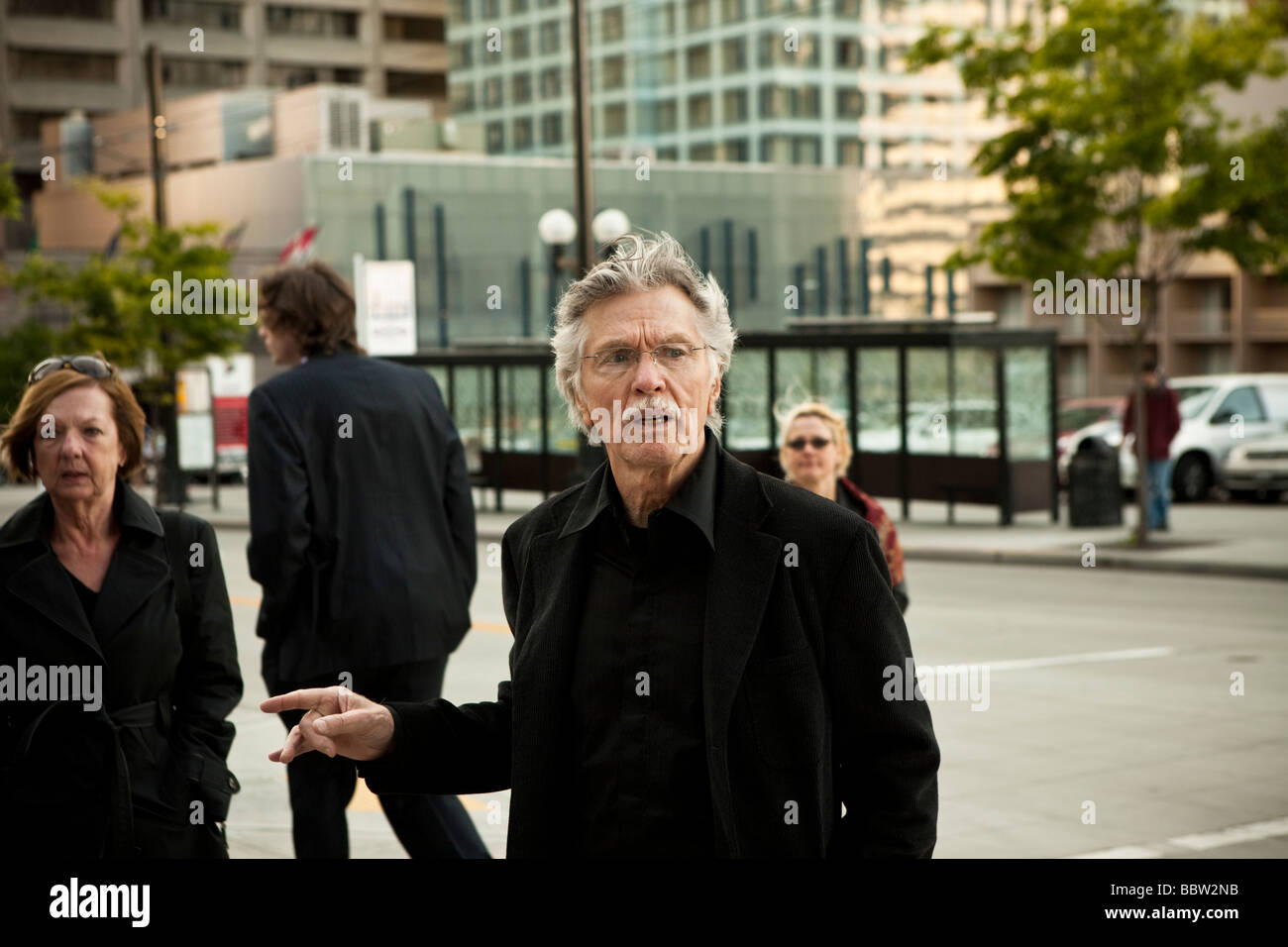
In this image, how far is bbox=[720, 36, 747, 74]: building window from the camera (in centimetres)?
6931

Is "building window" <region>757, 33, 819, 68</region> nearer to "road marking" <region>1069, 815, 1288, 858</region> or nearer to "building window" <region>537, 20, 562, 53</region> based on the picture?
"building window" <region>537, 20, 562, 53</region>

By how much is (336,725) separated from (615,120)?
231 ft

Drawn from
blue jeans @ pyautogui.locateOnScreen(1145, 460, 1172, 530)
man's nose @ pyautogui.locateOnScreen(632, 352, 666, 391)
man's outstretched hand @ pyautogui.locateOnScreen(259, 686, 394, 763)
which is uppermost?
man's nose @ pyautogui.locateOnScreen(632, 352, 666, 391)

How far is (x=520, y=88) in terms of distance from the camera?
2822 inches

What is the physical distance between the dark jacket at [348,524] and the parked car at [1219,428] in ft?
70.2

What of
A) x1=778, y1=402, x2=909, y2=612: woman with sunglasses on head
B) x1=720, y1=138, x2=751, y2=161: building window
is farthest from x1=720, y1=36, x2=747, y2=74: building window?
x1=778, y1=402, x2=909, y2=612: woman with sunglasses on head

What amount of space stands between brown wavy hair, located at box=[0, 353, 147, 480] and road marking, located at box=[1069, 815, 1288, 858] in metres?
3.98

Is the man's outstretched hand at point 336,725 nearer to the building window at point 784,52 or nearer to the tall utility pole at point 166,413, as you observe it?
the tall utility pole at point 166,413

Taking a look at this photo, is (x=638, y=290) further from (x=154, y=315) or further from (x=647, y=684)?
(x=154, y=315)

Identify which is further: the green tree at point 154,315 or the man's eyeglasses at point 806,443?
the green tree at point 154,315

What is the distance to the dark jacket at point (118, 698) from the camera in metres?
3.73

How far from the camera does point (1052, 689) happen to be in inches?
404

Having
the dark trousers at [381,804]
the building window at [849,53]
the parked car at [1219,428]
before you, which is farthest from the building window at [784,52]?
the dark trousers at [381,804]

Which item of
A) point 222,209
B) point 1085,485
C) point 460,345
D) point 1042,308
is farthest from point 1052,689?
point 222,209
